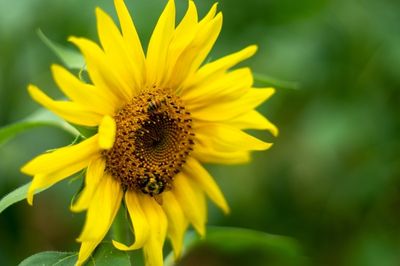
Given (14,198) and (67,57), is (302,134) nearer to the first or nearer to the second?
(67,57)

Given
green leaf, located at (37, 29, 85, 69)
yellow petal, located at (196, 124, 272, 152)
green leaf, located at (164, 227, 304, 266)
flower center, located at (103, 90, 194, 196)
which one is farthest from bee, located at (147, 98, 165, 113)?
green leaf, located at (164, 227, 304, 266)

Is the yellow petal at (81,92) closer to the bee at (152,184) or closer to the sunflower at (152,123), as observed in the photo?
the sunflower at (152,123)

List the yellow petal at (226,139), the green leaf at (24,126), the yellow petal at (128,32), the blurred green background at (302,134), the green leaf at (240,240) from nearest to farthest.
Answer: the yellow petal at (128,32), the yellow petal at (226,139), the green leaf at (24,126), the green leaf at (240,240), the blurred green background at (302,134)

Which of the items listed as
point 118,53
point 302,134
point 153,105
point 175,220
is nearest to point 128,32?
point 118,53

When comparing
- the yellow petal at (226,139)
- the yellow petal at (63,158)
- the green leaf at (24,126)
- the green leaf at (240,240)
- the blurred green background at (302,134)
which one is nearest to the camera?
the yellow petal at (63,158)

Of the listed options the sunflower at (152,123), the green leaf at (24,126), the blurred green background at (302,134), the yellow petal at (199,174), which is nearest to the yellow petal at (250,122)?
the sunflower at (152,123)

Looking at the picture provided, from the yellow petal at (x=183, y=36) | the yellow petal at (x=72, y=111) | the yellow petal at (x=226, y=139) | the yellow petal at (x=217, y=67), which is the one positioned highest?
the yellow petal at (x=183, y=36)
